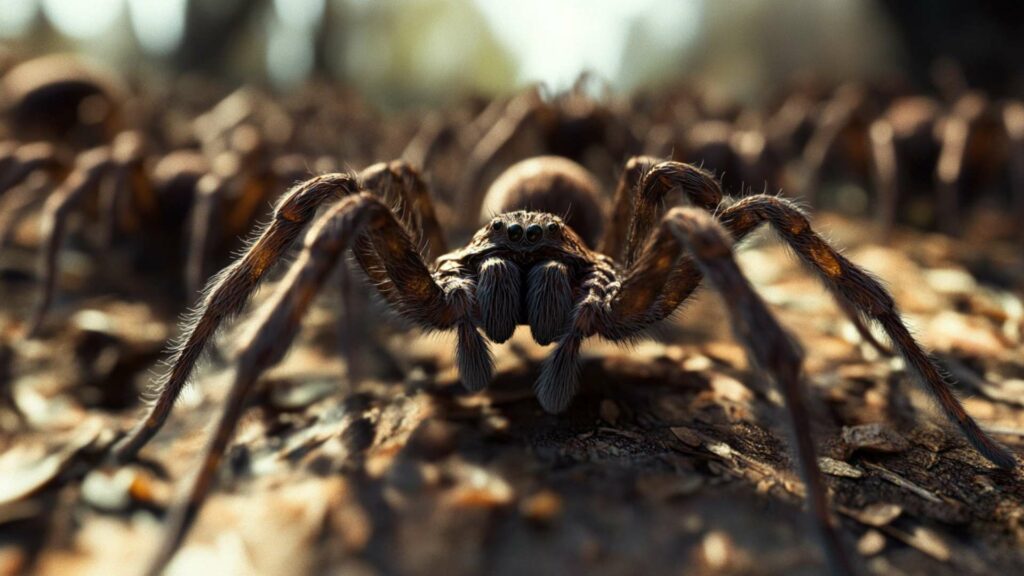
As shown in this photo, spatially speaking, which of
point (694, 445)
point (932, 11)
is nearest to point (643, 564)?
point (694, 445)

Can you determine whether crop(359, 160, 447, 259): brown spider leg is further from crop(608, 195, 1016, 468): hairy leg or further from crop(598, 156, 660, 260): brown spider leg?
crop(608, 195, 1016, 468): hairy leg

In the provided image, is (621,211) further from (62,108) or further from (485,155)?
(62,108)

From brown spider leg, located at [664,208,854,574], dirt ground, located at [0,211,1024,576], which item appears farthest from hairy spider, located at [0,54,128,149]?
brown spider leg, located at [664,208,854,574]

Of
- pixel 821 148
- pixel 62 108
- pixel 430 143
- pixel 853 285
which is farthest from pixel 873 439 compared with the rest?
pixel 62 108

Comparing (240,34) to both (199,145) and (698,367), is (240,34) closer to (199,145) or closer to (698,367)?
(199,145)

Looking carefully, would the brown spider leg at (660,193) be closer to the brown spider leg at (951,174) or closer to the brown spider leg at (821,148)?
the brown spider leg at (821,148)
